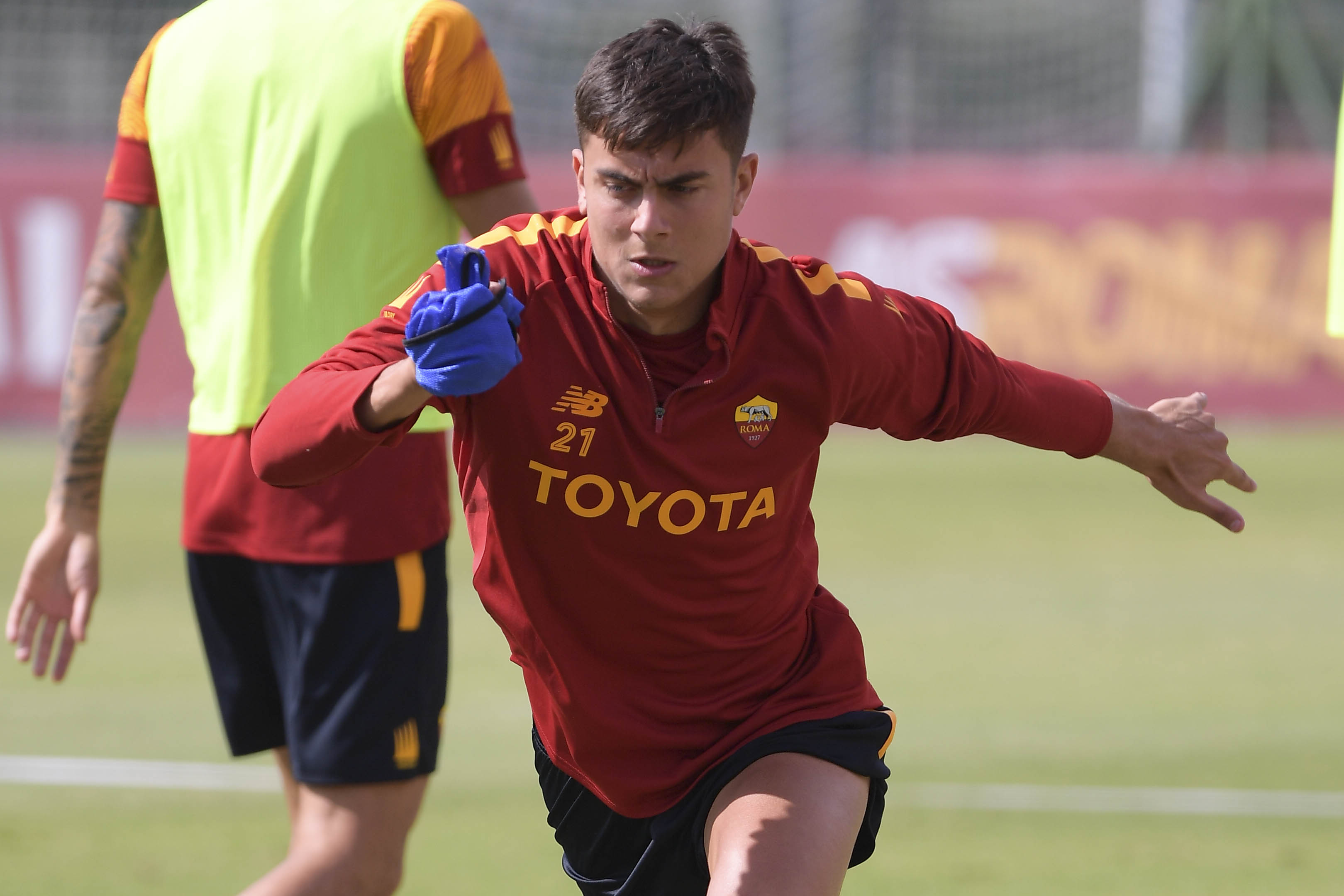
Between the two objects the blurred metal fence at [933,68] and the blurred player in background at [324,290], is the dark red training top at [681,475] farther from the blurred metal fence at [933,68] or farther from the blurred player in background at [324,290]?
the blurred metal fence at [933,68]

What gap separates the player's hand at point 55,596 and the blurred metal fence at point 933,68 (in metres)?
16.4

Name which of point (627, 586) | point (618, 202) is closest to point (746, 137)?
point (618, 202)

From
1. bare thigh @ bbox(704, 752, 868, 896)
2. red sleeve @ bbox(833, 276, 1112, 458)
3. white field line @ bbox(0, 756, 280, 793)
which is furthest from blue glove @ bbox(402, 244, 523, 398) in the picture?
white field line @ bbox(0, 756, 280, 793)

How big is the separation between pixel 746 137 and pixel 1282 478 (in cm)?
1142

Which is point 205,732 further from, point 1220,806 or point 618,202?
point 618,202

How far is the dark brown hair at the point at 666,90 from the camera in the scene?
2904 mm

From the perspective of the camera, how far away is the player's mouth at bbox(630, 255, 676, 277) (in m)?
2.94

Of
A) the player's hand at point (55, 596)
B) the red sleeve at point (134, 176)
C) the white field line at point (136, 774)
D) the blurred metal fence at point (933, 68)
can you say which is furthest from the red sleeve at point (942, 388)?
the blurred metal fence at point (933, 68)

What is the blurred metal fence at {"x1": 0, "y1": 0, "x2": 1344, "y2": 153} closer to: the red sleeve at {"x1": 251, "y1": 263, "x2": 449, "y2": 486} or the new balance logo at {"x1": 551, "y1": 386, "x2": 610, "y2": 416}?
the new balance logo at {"x1": 551, "y1": 386, "x2": 610, "y2": 416}

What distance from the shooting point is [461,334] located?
2.49 metres

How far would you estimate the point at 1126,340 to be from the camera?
52.6ft

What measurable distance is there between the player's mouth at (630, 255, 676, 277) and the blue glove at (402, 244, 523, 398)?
44cm

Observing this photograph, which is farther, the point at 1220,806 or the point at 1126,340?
the point at 1126,340

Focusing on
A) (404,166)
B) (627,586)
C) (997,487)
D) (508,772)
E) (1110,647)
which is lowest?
(997,487)
